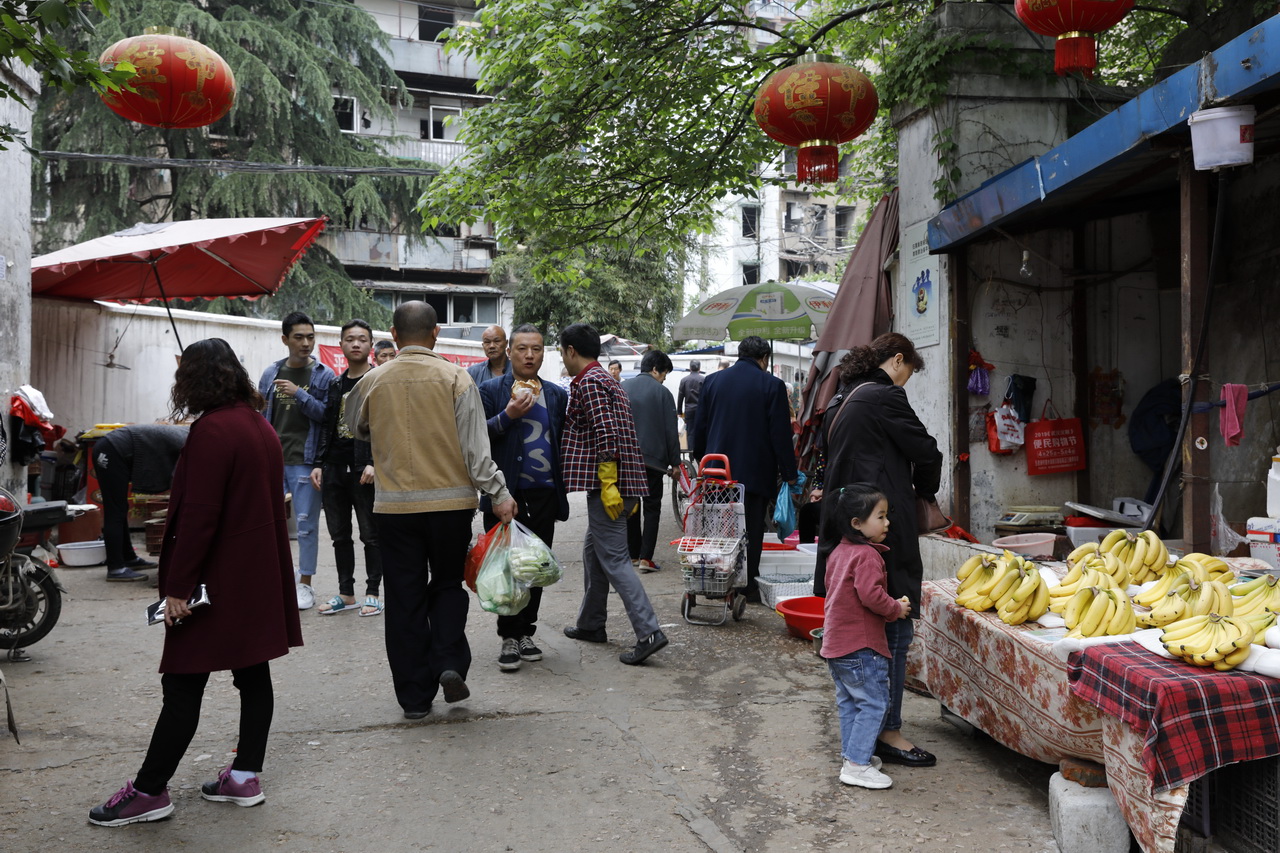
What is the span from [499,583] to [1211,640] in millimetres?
3263

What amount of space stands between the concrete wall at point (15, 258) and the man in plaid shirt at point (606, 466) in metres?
5.63

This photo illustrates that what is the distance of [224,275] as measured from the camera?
12.2 m

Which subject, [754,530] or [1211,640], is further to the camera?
[754,530]

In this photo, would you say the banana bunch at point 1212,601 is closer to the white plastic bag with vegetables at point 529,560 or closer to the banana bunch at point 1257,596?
the banana bunch at point 1257,596

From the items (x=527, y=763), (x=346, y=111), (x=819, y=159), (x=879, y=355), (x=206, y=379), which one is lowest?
(x=527, y=763)

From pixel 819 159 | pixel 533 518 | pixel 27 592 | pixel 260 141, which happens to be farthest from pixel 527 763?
pixel 260 141

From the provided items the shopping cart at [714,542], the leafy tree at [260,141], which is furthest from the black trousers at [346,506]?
the leafy tree at [260,141]

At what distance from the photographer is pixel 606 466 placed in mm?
6234

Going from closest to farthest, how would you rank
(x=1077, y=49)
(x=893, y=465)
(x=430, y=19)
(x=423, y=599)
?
(x=893, y=465) → (x=423, y=599) → (x=1077, y=49) → (x=430, y=19)

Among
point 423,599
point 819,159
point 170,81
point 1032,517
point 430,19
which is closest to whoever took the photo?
point 423,599

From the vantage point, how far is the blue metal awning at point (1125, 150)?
4664 millimetres

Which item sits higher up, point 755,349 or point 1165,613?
point 755,349

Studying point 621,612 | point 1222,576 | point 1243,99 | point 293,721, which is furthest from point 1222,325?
point 293,721

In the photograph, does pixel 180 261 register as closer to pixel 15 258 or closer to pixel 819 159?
pixel 15 258
